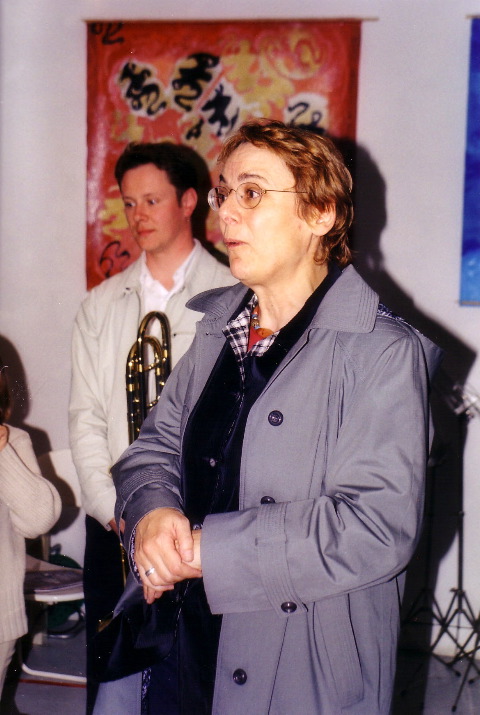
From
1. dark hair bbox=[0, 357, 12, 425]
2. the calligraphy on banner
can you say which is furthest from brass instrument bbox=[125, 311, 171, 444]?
the calligraphy on banner

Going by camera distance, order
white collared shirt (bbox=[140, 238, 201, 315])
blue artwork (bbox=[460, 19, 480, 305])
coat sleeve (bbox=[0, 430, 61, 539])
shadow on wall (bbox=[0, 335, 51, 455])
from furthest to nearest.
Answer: shadow on wall (bbox=[0, 335, 51, 455]), blue artwork (bbox=[460, 19, 480, 305]), white collared shirt (bbox=[140, 238, 201, 315]), coat sleeve (bbox=[0, 430, 61, 539])

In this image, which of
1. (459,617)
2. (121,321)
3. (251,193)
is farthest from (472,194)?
(251,193)

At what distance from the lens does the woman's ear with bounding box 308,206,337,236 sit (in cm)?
159

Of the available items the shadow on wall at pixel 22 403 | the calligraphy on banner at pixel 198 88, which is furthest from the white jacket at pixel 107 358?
the shadow on wall at pixel 22 403

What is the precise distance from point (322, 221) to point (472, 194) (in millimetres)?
2200

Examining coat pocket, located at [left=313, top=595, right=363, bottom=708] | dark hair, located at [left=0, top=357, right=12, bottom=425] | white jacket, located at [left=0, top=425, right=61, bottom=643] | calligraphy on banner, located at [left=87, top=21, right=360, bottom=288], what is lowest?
white jacket, located at [left=0, top=425, right=61, bottom=643]

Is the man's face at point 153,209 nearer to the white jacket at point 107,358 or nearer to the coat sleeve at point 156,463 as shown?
the white jacket at point 107,358

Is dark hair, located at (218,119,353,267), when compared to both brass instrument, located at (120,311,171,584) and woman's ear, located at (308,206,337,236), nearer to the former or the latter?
woman's ear, located at (308,206,337,236)

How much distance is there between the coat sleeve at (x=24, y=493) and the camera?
2537 mm

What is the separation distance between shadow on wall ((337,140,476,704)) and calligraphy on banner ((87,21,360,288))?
11.3 inches

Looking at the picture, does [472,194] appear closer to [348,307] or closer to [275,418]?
[348,307]

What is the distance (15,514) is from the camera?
2535 millimetres

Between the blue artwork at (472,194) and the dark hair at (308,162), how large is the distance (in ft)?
6.90

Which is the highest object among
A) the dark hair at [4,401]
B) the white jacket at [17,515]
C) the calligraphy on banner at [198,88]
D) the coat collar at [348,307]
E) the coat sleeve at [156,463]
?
the calligraphy on banner at [198,88]
